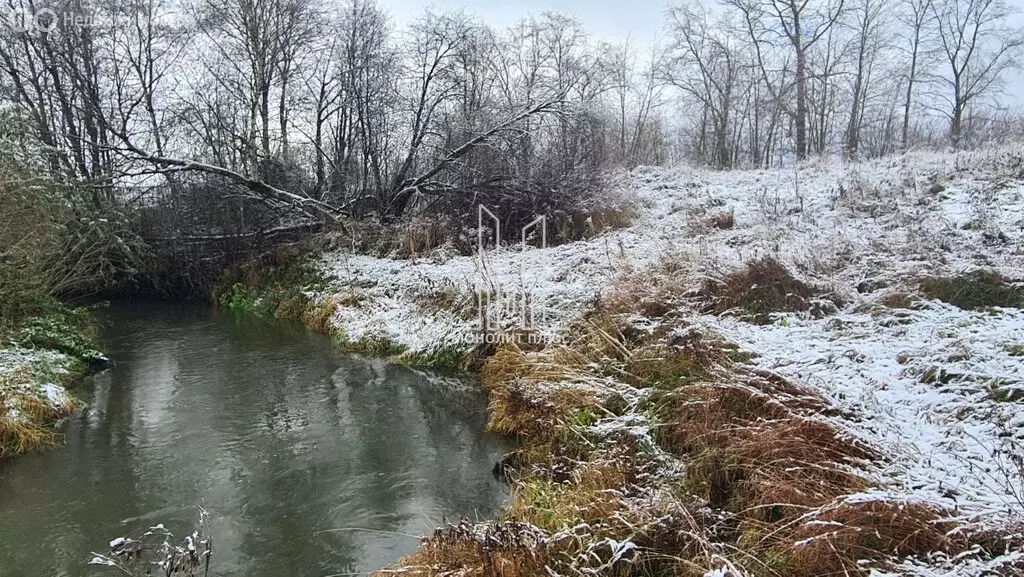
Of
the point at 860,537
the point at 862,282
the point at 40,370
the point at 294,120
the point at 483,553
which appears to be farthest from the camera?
the point at 294,120

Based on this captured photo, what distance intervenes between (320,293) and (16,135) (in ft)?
19.7

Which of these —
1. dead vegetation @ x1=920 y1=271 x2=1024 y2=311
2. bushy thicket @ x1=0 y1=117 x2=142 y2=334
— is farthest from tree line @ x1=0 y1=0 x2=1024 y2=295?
dead vegetation @ x1=920 y1=271 x2=1024 y2=311

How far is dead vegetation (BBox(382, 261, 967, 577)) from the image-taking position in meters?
3.03

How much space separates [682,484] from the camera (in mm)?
4062

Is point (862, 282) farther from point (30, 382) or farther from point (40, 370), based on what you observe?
point (40, 370)

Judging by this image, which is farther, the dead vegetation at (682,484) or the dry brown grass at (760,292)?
the dry brown grass at (760,292)

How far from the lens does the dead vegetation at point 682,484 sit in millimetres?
3025

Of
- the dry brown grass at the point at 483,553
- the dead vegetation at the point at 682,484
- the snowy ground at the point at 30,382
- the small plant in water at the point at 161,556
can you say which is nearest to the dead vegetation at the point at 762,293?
the dead vegetation at the point at 682,484

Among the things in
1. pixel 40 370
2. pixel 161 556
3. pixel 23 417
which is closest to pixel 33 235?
pixel 40 370

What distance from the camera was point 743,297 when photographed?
681 centimetres

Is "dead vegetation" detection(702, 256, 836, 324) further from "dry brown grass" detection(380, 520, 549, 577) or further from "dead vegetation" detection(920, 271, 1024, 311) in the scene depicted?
"dry brown grass" detection(380, 520, 549, 577)

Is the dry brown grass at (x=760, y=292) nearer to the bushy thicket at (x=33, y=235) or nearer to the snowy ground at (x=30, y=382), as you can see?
the snowy ground at (x=30, y=382)

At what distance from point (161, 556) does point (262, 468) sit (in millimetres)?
1471

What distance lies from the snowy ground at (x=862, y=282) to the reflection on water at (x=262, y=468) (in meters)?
2.13
